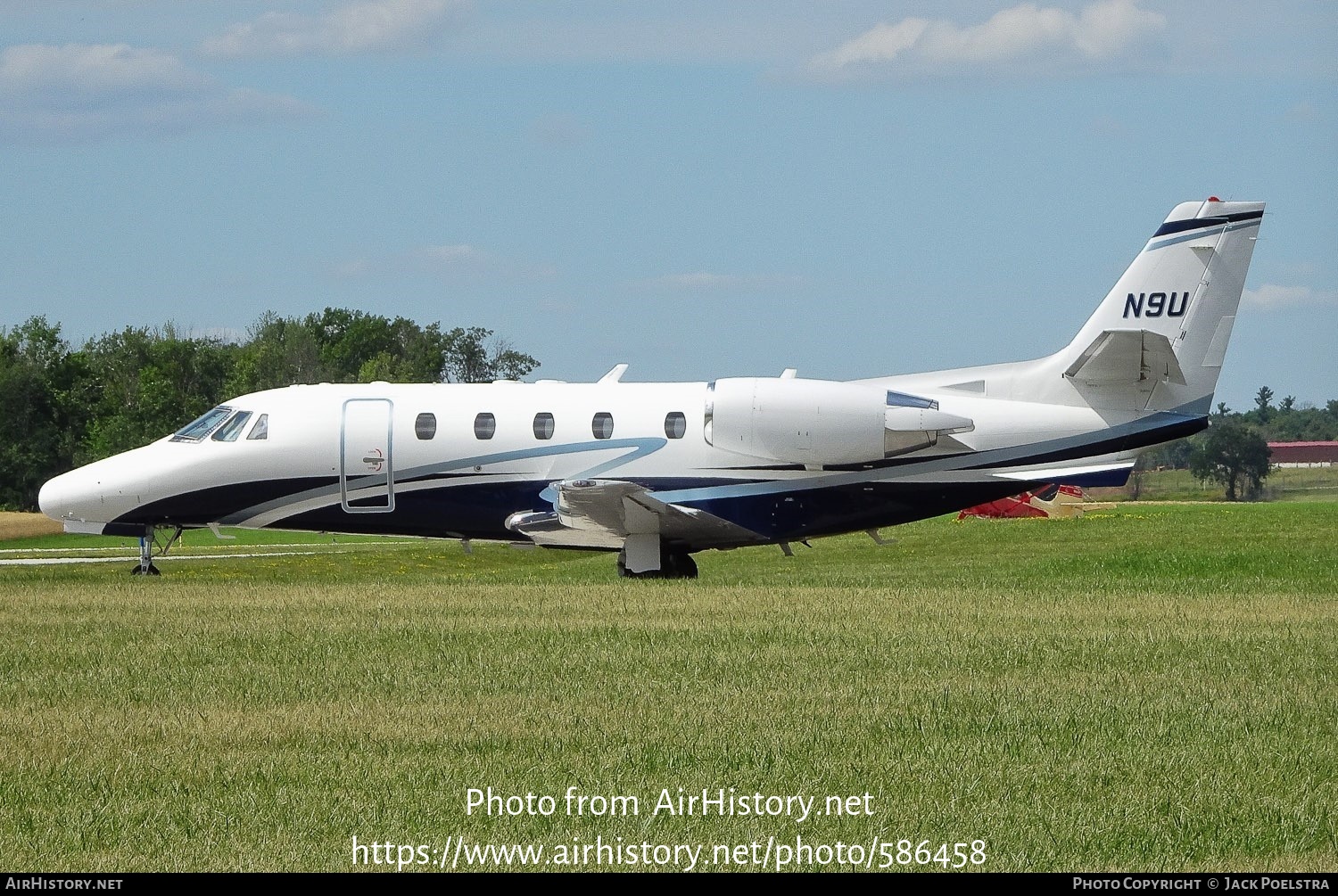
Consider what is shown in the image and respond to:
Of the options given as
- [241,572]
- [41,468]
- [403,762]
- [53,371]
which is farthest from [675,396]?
[53,371]

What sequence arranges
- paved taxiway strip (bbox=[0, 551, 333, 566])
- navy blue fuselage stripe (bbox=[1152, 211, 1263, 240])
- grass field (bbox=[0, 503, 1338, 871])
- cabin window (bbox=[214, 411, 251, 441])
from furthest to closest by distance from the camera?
paved taxiway strip (bbox=[0, 551, 333, 566])
cabin window (bbox=[214, 411, 251, 441])
navy blue fuselage stripe (bbox=[1152, 211, 1263, 240])
grass field (bbox=[0, 503, 1338, 871])

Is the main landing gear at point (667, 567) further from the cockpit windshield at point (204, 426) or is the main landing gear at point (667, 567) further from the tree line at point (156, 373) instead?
the tree line at point (156, 373)

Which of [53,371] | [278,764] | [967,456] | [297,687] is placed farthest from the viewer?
[53,371]

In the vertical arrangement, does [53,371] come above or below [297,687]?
above

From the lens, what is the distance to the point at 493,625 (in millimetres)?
15320

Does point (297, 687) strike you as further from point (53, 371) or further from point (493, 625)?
point (53, 371)

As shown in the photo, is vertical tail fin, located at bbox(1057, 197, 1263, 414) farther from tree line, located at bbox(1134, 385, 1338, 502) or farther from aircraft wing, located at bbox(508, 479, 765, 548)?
tree line, located at bbox(1134, 385, 1338, 502)

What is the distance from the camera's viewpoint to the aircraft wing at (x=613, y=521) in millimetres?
20531

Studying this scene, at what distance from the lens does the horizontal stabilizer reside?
774 inches

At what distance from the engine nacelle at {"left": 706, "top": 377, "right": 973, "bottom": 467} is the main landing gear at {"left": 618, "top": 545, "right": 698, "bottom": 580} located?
92.1 inches

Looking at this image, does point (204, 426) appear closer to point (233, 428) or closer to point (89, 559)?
point (233, 428)

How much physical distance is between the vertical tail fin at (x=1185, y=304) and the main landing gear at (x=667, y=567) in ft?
18.4

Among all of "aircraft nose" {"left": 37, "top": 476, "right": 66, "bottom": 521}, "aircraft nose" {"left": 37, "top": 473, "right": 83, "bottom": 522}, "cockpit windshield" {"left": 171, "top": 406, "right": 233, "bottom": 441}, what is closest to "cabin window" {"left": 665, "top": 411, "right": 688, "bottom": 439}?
"cockpit windshield" {"left": 171, "top": 406, "right": 233, "bottom": 441}

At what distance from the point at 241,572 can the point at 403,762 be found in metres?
20.5
